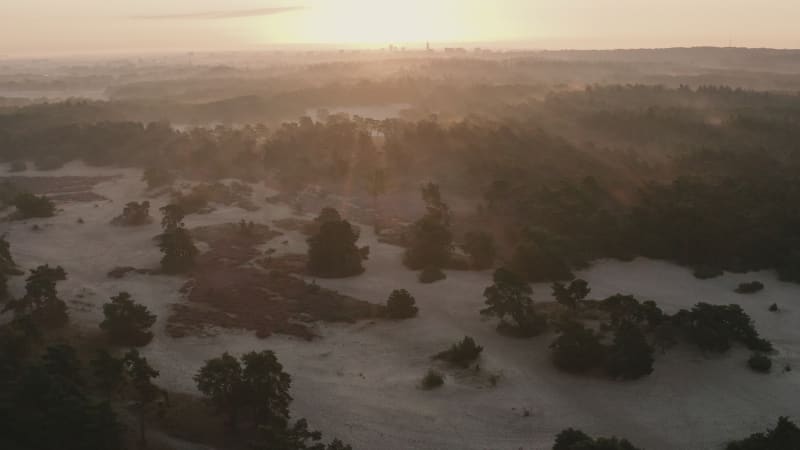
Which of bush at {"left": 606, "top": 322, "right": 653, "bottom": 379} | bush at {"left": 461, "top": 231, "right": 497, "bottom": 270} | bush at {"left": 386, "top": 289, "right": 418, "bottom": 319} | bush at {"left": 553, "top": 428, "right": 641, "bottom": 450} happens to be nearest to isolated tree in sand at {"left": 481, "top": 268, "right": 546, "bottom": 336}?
bush at {"left": 386, "top": 289, "right": 418, "bottom": 319}

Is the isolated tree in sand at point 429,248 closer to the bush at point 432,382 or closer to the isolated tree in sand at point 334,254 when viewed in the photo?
the isolated tree in sand at point 334,254

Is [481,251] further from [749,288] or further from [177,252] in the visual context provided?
[177,252]

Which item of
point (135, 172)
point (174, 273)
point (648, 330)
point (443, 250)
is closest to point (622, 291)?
point (648, 330)

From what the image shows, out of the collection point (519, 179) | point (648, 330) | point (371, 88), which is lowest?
point (648, 330)

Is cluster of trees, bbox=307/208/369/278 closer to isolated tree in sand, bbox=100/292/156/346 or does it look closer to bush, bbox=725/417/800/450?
isolated tree in sand, bbox=100/292/156/346

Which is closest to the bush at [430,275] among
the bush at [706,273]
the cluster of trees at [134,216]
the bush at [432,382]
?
the bush at [432,382]

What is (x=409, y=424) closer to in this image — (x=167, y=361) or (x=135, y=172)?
(x=167, y=361)
